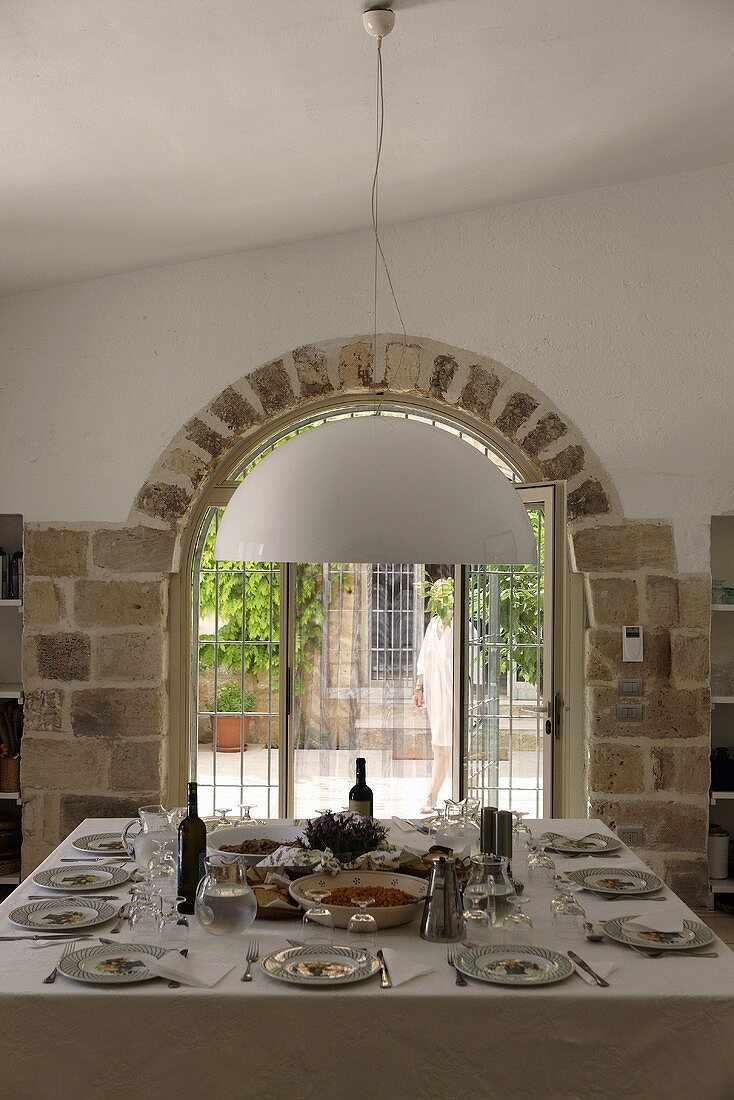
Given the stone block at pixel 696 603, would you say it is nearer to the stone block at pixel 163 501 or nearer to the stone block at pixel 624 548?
the stone block at pixel 624 548

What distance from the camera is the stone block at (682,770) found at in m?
4.83

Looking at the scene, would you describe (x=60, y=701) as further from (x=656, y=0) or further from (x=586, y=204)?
(x=656, y=0)

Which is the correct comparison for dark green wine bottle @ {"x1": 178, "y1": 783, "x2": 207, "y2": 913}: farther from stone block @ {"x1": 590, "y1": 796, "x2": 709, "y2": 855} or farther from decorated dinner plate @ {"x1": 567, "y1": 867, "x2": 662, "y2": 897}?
stone block @ {"x1": 590, "y1": 796, "x2": 709, "y2": 855}

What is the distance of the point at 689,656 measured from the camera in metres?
4.84

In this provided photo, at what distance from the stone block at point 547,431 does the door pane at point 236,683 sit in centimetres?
142

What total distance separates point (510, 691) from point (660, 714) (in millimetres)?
704

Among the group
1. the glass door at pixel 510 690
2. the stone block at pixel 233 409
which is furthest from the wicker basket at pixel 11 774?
the glass door at pixel 510 690

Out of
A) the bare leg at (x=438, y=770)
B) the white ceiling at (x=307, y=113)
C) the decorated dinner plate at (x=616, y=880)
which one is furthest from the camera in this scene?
the bare leg at (x=438, y=770)

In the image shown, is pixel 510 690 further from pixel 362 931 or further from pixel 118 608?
pixel 362 931

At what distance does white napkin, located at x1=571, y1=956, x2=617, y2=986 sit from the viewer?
2215 millimetres

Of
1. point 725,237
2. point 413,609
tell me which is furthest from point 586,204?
point 413,609

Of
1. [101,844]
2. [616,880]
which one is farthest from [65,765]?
[616,880]

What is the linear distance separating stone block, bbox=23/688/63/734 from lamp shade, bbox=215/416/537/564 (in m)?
2.81
